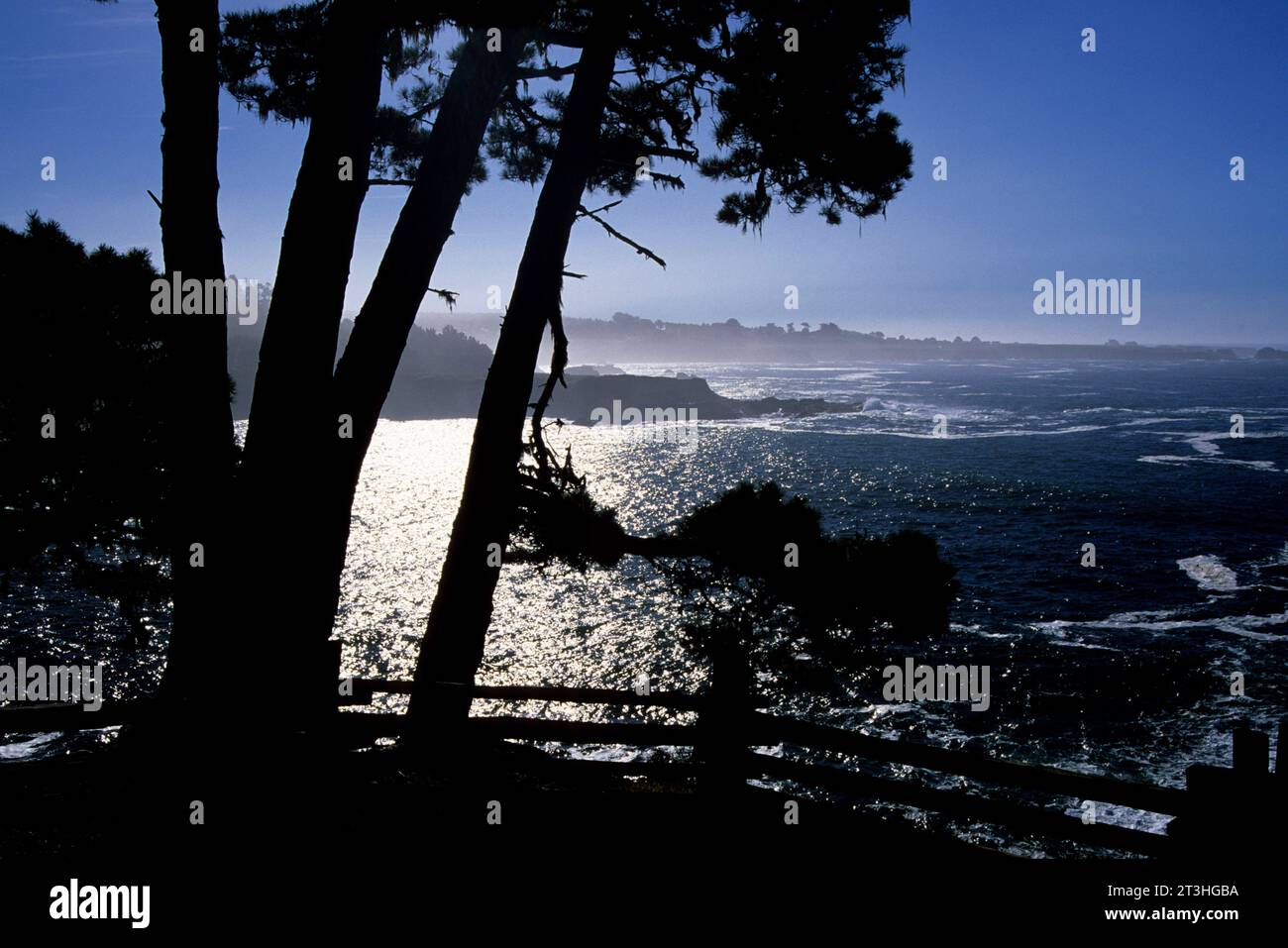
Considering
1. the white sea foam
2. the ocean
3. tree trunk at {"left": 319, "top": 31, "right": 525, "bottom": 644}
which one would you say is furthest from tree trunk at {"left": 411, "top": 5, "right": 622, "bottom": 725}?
the white sea foam

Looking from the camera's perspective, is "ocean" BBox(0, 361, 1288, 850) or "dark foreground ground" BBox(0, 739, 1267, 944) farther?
"ocean" BBox(0, 361, 1288, 850)

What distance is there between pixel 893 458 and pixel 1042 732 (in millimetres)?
65919

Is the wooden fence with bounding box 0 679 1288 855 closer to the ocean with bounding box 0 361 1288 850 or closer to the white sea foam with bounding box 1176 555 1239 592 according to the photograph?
the ocean with bounding box 0 361 1288 850

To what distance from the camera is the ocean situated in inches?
1095

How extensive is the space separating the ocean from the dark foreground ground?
2711 mm

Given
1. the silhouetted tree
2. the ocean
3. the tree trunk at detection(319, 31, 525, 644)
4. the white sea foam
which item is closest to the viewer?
the tree trunk at detection(319, 31, 525, 644)

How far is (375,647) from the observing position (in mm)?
39125

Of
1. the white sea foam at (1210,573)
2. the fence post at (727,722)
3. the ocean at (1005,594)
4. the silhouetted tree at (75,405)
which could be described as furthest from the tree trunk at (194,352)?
the white sea foam at (1210,573)

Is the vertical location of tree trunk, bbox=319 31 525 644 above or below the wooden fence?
above

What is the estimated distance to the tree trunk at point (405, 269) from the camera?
6.46m

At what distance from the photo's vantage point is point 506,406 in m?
7.73
